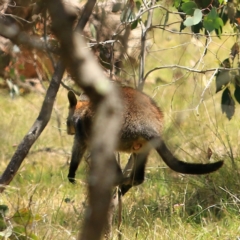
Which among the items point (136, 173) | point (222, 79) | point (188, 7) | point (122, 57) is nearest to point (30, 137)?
point (136, 173)

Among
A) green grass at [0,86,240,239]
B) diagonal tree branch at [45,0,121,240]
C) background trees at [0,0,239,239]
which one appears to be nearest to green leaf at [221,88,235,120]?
background trees at [0,0,239,239]

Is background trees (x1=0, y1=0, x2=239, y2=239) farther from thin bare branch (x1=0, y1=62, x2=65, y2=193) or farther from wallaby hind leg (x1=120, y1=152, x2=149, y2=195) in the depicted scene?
wallaby hind leg (x1=120, y1=152, x2=149, y2=195)

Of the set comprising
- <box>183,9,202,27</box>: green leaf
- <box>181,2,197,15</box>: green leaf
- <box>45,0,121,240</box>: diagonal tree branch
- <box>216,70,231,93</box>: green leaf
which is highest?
<box>181,2,197,15</box>: green leaf

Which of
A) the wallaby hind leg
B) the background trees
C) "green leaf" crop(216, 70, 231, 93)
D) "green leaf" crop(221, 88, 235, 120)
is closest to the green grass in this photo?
the background trees

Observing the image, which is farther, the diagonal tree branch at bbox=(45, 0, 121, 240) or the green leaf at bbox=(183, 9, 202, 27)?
the green leaf at bbox=(183, 9, 202, 27)

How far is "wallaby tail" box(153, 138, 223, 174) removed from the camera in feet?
10.0

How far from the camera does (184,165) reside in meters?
3.25

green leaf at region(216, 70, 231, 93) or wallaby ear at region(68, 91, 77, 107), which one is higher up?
green leaf at region(216, 70, 231, 93)

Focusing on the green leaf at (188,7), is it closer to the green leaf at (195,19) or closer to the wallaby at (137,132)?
the green leaf at (195,19)

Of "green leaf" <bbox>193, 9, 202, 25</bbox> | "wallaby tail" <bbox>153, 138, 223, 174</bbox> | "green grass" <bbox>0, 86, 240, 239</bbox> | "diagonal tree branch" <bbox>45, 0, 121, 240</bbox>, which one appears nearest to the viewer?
"diagonal tree branch" <bbox>45, 0, 121, 240</bbox>

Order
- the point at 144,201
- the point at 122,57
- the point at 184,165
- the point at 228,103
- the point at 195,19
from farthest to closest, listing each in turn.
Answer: the point at 144,201
the point at 228,103
the point at 122,57
the point at 184,165
the point at 195,19

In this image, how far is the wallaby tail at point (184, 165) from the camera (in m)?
3.06

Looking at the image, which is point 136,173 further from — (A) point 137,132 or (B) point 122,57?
(B) point 122,57

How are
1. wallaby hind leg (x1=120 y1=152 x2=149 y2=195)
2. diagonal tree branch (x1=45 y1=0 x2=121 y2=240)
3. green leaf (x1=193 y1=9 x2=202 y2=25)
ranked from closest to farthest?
diagonal tree branch (x1=45 y1=0 x2=121 y2=240)
green leaf (x1=193 y1=9 x2=202 y2=25)
wallaby hind leg (x1=120 y1=152 x2=149 y2=195)
